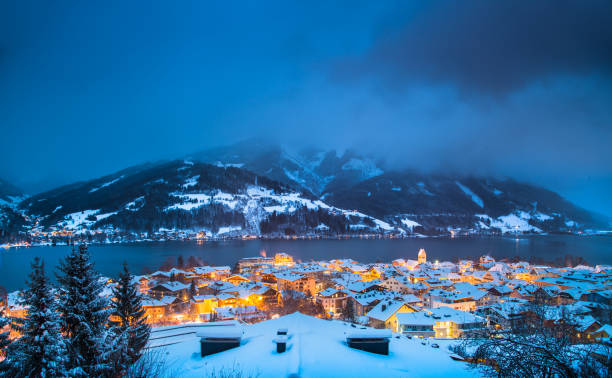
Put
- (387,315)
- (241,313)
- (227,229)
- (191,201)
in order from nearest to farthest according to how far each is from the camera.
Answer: (387,315), (241,313), (227,229), (191,201)

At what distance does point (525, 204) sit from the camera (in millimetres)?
184375

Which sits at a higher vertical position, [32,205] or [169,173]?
[169,173]

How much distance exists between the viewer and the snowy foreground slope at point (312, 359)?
471cm

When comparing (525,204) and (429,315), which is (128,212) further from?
(525,204)

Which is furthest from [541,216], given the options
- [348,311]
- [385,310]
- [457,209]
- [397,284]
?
[385,310]

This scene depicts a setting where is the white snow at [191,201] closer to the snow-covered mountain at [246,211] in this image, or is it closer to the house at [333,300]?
the snow-covered mountain at [246,211]

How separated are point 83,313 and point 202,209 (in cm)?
10476

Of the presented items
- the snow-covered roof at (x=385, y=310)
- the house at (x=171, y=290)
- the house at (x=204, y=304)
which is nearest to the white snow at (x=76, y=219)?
the house at (x=171, y=290)

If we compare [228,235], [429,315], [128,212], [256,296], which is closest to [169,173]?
[128,212]

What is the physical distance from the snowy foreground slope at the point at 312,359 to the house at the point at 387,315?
11.2m

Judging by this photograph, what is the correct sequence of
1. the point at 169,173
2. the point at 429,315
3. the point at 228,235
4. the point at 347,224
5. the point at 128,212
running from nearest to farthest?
the point at 429,315 < the point at 228,235 < the point at 128,212 < the point at 347,224 < the point at 169,173

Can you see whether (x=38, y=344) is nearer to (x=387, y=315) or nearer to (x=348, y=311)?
(x=387, y=315)

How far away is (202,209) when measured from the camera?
10506 centimetres

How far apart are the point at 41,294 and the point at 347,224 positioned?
362ft
